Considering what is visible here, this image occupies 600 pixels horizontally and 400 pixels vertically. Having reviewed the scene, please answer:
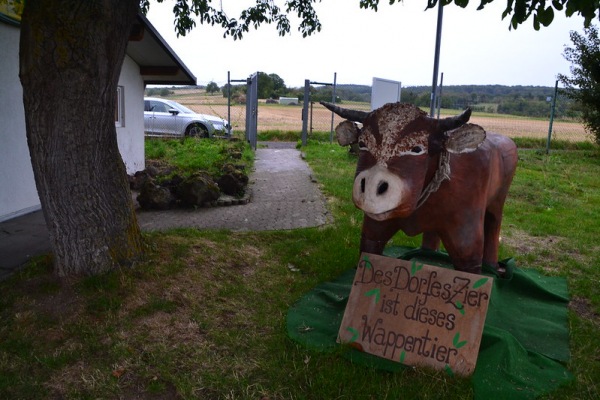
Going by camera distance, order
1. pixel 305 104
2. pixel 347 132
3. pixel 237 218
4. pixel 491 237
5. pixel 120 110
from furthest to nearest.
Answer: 1. pixel 305 104
2. pixel 120 110
3. pixel 237 218
4. pixel 491 237
5. pixel 347 132

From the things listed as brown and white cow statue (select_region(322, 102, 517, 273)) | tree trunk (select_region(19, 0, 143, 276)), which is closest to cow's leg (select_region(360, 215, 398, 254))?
brown and white cow statue (select_region(322, 102, 517, 273))

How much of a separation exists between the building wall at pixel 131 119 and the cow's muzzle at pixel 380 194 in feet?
24.1

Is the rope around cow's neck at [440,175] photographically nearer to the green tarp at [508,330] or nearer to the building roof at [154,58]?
the green tarp at [508,330]

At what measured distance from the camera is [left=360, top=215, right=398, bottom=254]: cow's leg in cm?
356

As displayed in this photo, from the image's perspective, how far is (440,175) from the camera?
314 cm

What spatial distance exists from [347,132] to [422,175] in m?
0.61

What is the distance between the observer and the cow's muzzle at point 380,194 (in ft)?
9.12

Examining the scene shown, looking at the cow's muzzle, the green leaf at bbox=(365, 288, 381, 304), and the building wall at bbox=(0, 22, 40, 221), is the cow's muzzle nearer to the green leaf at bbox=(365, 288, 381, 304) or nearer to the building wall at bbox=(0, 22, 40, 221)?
the green leaf at bbox=(365, 288, 381, 304)

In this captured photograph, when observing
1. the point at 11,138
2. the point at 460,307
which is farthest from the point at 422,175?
the point at 11,138

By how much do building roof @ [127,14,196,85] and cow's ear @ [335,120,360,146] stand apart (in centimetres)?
531

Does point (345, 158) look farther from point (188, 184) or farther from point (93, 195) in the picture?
point (93, 195)

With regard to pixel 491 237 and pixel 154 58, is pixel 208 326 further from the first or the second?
pixel 154 58

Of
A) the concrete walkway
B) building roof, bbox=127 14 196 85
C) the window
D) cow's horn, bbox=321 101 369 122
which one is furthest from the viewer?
the window

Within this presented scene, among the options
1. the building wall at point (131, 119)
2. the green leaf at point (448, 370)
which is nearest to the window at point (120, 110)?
the building wall at point (131, 119)
